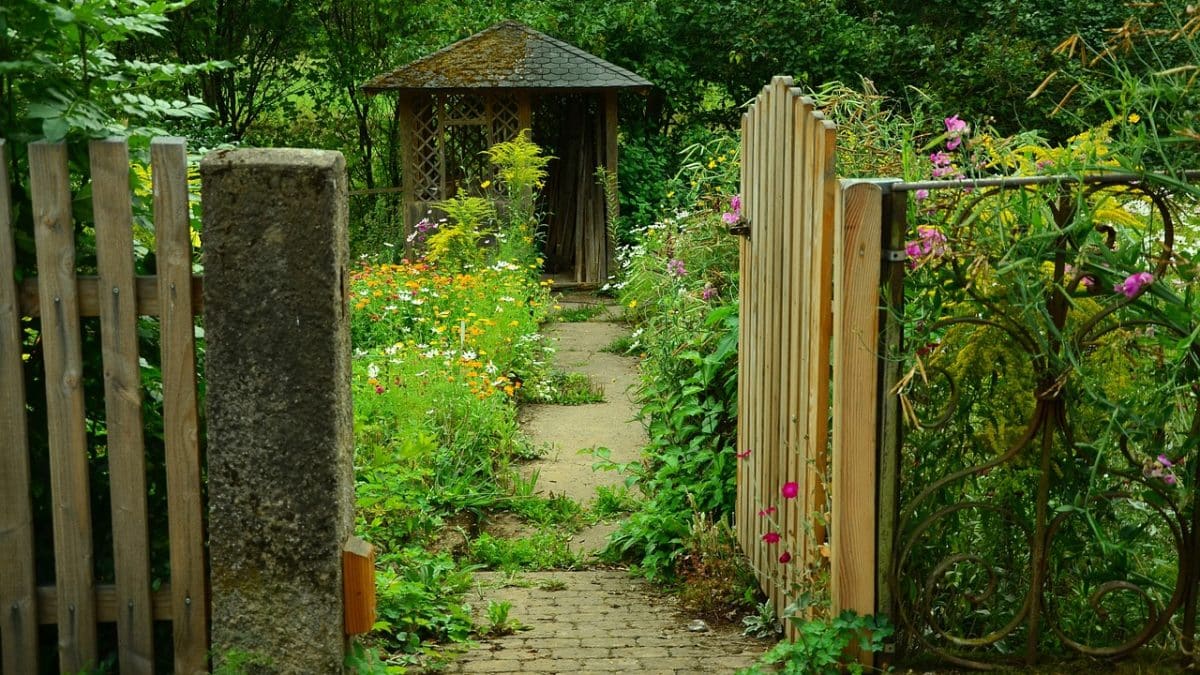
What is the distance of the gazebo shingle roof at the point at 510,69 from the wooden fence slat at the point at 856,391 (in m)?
11.2

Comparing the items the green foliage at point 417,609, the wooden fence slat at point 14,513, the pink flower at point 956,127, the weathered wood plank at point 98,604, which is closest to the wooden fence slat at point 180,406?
the weathered wood plank at point 98,604

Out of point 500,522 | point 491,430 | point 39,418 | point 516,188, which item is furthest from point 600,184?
point 39,418

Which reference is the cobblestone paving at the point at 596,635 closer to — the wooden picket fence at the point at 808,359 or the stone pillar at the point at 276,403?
the wooden picket fence at the point at 808,359

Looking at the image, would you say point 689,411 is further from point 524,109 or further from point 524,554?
point 524,109

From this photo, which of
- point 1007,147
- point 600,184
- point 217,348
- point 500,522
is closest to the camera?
point 217,348

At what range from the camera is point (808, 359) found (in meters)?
4.05

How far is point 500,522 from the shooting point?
253 inches

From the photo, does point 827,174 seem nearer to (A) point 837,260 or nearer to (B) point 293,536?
Answer: (A) point 837,260

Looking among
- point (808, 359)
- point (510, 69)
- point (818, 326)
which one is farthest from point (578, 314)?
point (818, 326)

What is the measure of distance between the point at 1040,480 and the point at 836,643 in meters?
0.77

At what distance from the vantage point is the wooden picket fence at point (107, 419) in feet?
11.4

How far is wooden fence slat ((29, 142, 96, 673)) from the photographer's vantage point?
348 cm

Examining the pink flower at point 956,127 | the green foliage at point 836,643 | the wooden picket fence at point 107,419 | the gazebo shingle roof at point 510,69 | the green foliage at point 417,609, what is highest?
the gazebo shingle roof at point 510,69

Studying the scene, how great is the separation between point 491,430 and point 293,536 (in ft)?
12.3
